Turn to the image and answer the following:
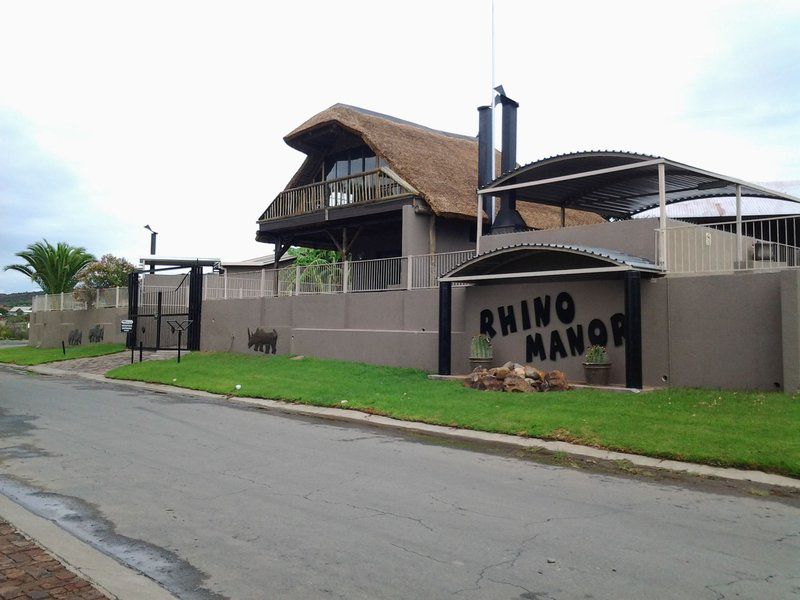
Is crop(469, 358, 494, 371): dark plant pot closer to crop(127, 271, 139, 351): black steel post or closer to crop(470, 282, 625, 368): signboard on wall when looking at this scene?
crop(470, 282, 625, 368): signboard on wall

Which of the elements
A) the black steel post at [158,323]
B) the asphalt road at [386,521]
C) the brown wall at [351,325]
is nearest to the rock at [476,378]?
the brown wall at [351,325]

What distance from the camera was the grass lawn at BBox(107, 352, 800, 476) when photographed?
9094 mm

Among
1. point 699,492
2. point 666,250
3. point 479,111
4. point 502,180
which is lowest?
point 699,492

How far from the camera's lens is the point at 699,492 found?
7.64m

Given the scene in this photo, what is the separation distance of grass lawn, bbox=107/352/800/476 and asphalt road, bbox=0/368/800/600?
127 cm

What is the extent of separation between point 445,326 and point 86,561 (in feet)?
42.8

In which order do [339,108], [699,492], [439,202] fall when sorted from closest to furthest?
[699,492], [439,202], [339,108]

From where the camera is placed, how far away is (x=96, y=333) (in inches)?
1379

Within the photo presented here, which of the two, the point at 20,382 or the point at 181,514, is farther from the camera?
the point at 20,382

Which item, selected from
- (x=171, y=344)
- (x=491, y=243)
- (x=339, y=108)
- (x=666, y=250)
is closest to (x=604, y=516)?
(x=666, y=250)

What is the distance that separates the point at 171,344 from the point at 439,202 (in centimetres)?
1377

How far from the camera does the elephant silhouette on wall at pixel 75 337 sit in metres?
36.8

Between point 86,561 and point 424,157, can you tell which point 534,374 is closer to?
point 86,561

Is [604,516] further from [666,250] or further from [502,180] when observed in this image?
[502,180]
